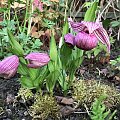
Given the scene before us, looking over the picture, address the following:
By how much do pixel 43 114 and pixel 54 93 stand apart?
0.53ft

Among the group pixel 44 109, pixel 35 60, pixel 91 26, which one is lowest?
pixel 44 109

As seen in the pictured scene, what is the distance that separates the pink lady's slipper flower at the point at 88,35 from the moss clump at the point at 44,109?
288mm

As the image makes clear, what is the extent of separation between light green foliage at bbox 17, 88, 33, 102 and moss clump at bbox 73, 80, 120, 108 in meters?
0.19

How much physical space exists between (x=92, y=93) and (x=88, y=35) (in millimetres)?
329

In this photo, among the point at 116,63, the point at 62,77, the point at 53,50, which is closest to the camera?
the point at 53,50

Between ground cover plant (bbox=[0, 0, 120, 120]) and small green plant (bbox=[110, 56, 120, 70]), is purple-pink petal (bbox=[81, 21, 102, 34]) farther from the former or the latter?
small green plant (bbox=[110, 56, 120, 70])

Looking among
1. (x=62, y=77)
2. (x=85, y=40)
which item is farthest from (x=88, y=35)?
(x=62, y=77)

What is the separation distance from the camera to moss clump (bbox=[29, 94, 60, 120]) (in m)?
1.40

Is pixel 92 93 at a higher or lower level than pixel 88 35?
lower

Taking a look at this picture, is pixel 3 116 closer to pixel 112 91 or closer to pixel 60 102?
pixel 60 102

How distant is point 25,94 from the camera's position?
1.49m

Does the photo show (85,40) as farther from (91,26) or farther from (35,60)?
(35,60)

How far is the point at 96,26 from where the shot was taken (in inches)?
51.1

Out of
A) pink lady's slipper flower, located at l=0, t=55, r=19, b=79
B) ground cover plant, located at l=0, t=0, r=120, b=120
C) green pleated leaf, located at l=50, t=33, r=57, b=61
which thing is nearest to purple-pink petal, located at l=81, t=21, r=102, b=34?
ground cover plant, located at l=0, t=0, r=120, b=120
